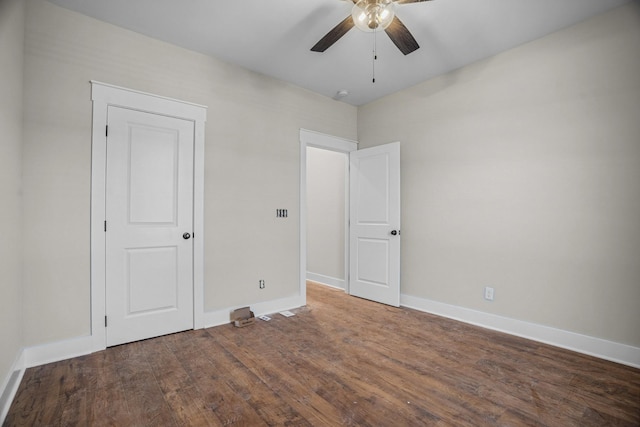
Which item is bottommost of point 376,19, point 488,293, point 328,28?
point 488,293

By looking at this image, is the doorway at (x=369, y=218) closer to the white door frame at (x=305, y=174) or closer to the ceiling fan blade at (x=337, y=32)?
the white door frame at (x=305, y=174)

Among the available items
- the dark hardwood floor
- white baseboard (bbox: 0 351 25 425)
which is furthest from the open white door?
white baseboard (bbox: 0 351 25 425)

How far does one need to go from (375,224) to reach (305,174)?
1.14m

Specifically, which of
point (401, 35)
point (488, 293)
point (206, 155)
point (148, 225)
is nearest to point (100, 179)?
point (148, 225)

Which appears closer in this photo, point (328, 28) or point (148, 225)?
point (328, 28)

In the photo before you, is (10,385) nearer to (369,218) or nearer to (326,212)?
(369,218)

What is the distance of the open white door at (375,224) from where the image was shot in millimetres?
3867

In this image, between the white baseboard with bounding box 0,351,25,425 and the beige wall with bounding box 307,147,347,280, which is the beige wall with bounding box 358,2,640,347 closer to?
the beige wall with bounding box 307,147,347,280

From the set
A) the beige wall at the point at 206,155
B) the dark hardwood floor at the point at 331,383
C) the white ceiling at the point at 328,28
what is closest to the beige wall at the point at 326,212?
the beige wall at the point at 206,155

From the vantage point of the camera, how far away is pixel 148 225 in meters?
2.82

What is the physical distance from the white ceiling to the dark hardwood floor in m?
2.77

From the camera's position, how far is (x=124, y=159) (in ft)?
8.86

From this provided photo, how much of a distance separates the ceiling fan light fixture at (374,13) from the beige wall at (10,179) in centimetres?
207

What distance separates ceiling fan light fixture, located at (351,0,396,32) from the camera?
196cm
